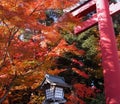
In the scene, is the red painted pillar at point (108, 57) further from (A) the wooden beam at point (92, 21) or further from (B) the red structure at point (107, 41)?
(A) the wooden beam at point (92, 21)

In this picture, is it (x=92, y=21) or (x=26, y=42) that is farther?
(x=92, y=21)

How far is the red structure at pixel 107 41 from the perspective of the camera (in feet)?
29.0

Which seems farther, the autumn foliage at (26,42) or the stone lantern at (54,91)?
the autumn foliage at (26,42)

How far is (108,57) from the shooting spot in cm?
920

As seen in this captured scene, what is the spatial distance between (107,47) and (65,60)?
184 inches

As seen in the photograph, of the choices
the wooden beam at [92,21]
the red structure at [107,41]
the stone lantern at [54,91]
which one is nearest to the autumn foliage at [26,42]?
the wooden beam at [92,21]

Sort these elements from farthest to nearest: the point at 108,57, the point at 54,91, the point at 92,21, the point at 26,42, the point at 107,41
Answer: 1. the point at 92,21
2. the point at 26,42
3. the point at 107,41
4. the point at 108,57
5. the point at 54,91

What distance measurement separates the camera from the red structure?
8.85m

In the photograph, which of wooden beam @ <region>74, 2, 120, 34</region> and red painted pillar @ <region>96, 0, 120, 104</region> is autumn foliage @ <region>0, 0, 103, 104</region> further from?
red painted pillar @ <region>96, 0, 120, 104</region>

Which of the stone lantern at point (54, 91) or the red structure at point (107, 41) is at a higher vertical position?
the red structure at point (107, 41)

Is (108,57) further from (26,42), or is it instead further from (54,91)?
(54,91)

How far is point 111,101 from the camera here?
874cm

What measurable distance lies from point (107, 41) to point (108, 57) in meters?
0.62

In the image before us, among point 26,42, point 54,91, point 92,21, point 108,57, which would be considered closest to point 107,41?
point 108,57
